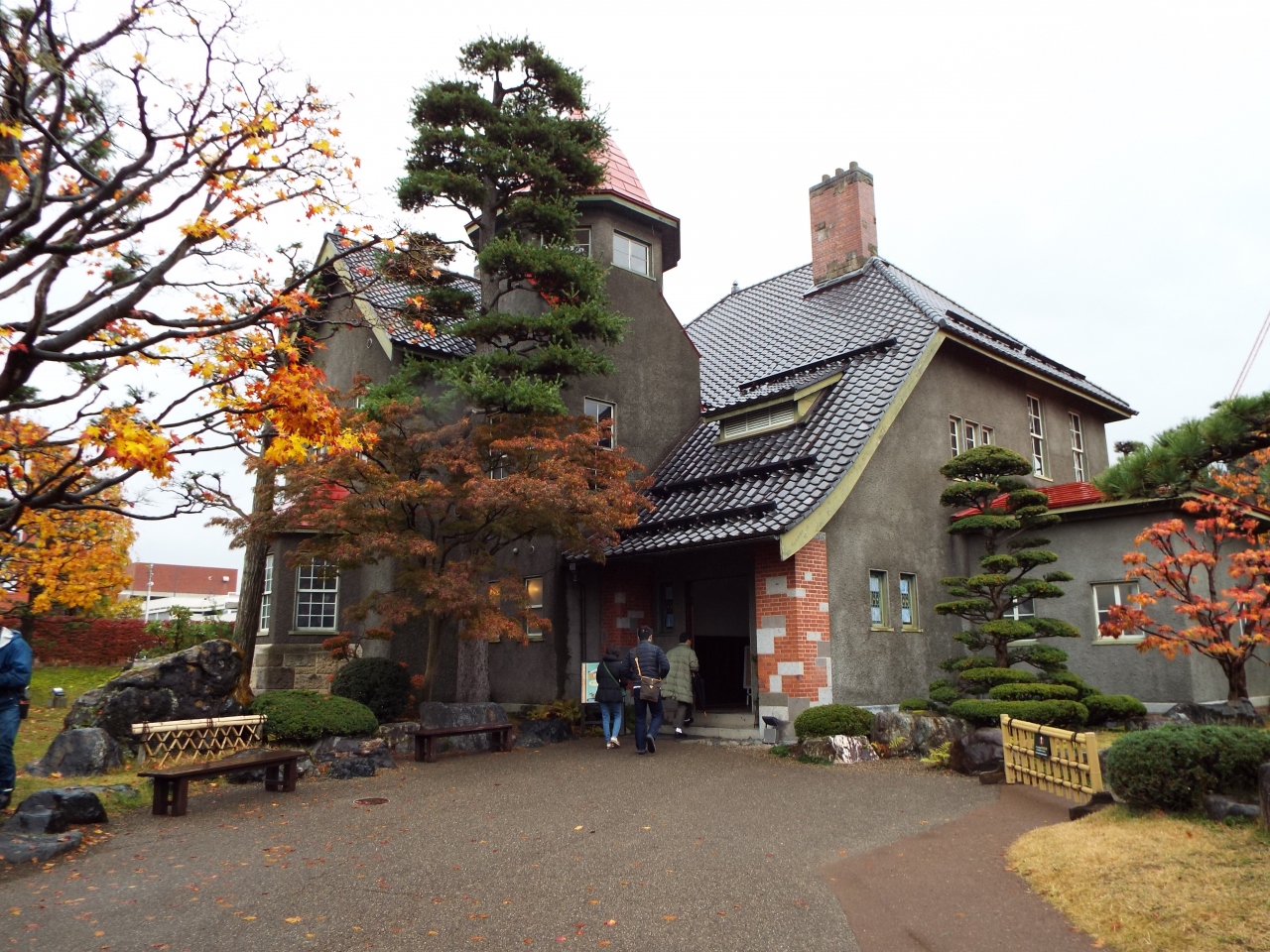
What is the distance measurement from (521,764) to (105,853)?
18.3 ft

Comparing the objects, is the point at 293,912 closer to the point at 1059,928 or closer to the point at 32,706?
the point at 1059,928

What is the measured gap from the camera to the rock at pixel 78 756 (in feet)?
35.1

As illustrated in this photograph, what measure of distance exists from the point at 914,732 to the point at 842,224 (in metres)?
13.8

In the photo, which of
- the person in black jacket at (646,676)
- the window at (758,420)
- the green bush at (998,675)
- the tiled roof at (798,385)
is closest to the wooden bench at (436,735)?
the person in black jacket at (646,676)

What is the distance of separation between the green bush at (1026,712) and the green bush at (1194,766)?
13.0 feet

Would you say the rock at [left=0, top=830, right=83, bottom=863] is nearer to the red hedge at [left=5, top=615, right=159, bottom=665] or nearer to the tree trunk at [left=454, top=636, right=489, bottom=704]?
the tree trunk at [left=454, top=636, right=489, bottom=704]

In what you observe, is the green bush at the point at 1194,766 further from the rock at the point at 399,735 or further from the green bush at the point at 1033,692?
the rock at the point at 399,735

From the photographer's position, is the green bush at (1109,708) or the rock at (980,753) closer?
the rock at (980,753)

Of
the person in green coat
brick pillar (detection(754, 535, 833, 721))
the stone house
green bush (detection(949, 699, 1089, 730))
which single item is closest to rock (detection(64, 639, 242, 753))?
the stone house

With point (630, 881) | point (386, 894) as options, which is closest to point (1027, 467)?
point (630, 881)

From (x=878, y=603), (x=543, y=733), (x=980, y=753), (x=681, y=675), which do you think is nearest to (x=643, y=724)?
(x=681, y=675)

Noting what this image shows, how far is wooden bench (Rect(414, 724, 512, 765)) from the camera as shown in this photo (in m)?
12.4

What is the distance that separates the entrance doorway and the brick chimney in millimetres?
8395

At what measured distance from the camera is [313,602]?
19625 millimetres
